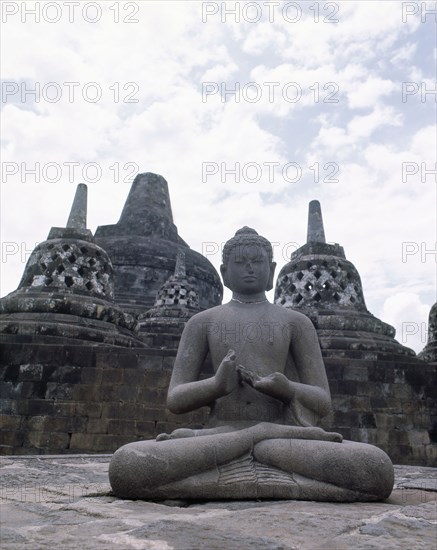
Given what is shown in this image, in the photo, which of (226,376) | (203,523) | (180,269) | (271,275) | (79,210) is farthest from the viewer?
(180,269)

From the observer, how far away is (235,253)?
500cm

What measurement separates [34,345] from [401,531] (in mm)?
7905

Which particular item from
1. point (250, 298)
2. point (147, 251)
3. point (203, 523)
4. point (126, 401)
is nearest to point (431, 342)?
point (126, 401)

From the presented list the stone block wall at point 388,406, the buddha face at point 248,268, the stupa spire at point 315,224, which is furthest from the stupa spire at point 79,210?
the buddha face at point 248,268

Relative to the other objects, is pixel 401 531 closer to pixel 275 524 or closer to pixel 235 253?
pixel 275 524

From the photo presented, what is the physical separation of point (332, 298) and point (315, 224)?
295cm

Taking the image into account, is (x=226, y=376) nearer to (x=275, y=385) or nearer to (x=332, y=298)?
(x=275, y=385)

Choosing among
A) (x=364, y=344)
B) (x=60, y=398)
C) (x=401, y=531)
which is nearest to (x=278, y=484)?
(x=401, y=531)

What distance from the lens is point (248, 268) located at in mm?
4957

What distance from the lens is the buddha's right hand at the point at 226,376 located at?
4191mm

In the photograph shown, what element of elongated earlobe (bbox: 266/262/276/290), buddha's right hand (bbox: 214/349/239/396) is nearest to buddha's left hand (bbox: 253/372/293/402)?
buddha's right hand (bbox: 214/349/239/396)

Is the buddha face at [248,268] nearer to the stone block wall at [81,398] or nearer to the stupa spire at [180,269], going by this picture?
the stone block wall at [81,398]

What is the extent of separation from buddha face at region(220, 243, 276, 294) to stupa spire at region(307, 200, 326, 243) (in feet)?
30.4

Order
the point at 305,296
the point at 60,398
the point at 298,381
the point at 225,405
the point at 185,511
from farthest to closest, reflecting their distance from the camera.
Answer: the point at 305,296 → the point at 60,398 → the point at 298,381 → the point at 225,405 → the point at 185,511
